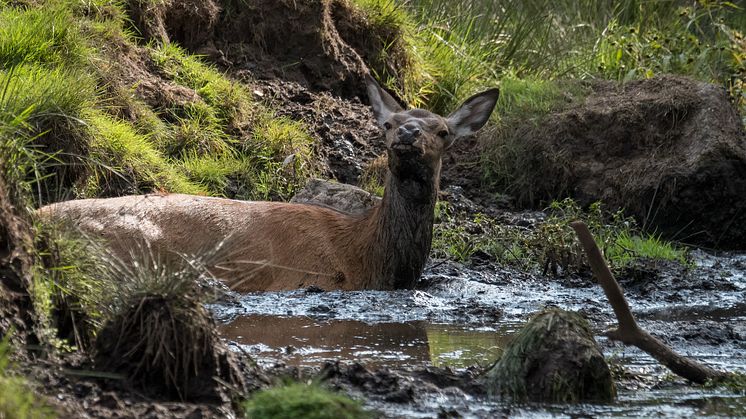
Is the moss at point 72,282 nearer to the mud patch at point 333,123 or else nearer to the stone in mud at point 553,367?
the stone in mud at point 553,367

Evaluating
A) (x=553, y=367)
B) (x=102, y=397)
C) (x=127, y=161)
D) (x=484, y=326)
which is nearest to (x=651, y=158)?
(x=484, y=326)

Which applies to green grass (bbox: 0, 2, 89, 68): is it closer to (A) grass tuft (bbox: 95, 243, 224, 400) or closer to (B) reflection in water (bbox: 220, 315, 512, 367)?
(B) reflection in water (bbox: 220, 315, 512, 367)

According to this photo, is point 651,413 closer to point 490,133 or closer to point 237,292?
point 237,292

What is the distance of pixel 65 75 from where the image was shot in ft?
31.9

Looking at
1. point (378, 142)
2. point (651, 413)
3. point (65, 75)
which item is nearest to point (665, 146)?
point (378, 142)

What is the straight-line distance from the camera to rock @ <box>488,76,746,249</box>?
11.3 metres

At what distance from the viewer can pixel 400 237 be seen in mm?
8445

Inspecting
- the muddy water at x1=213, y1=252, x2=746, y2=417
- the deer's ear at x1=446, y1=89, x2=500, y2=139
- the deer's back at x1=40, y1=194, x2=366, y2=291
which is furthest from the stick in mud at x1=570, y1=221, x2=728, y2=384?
the deer's ear at x1=446, y1=89, x2=500, y2=139

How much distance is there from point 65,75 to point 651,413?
257 inches

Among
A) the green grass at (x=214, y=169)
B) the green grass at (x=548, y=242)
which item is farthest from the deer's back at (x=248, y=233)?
the green grass at (x=214, y=169)

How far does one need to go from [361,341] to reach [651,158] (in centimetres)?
605

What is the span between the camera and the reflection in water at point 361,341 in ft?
19.6

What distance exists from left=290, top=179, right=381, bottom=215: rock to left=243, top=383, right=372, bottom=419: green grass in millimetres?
5722

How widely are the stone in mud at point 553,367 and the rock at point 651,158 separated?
247 inches
